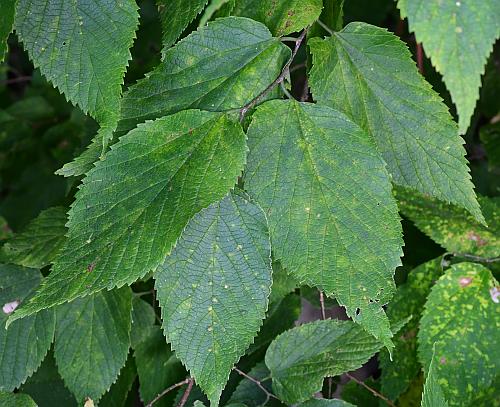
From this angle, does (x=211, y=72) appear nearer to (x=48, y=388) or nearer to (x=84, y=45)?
(x=84, y=45)

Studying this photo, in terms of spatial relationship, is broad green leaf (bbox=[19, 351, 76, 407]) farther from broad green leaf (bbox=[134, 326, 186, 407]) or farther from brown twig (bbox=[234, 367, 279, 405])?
brown twig (bbox=[234, 367, 279, 405])

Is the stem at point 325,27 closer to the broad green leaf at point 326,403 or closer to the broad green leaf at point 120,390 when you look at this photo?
the broad green leaf at point 326,403

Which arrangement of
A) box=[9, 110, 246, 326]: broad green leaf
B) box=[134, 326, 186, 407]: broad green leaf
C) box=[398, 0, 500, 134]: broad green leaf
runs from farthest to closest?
box=[134, 326, 186, 407]: broad green leaf < box=[9, 110, 246, 326]: broad green leaf < box=[398, 0, 500, 134]: broad green leaf

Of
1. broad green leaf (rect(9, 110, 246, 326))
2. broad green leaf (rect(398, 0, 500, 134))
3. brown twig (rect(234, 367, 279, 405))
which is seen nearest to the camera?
broad green leaf (rect(398, 0, 500, 134))

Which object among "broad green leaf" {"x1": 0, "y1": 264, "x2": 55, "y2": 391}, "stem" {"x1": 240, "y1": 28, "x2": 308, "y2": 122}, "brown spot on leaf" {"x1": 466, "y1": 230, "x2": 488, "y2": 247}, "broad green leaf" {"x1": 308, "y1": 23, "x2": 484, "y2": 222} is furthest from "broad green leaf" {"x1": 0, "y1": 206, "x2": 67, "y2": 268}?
"brown spot on leaf" {"x1": 466, "y1": 230, "x2": 488, "y2": 247}

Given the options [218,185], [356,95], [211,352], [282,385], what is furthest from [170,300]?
[356,95]

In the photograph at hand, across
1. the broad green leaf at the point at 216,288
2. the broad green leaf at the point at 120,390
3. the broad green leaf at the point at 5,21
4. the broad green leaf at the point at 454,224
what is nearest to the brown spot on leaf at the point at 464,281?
the broad green leaf at the point at 454,224

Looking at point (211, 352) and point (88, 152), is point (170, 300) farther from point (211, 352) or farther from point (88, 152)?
point (88, 152)
